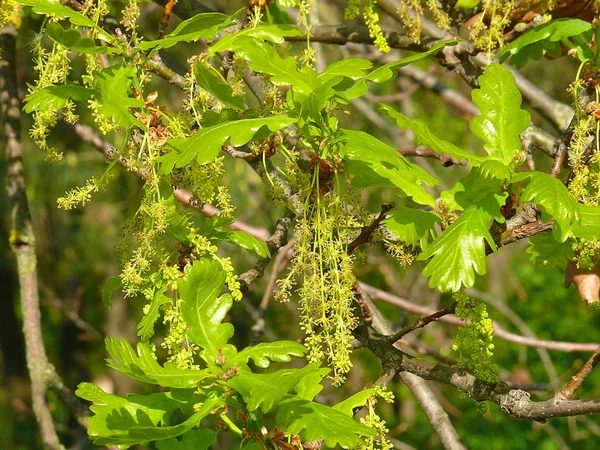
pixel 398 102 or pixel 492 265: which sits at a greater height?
pixel 398 102

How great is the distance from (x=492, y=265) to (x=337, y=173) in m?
7.60

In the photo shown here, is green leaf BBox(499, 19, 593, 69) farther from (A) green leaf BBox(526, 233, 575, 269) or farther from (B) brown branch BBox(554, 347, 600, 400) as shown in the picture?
(B) brown branch BBox(554, 347, 600, 400)

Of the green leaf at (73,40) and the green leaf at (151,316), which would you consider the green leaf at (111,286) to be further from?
the green leaf at (73,40)

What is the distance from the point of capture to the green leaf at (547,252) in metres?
1.65

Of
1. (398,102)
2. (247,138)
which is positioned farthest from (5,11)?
(398,102)

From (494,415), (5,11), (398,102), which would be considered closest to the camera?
(5,11)

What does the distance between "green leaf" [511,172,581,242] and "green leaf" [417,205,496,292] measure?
99 mm

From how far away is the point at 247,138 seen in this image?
4.16 ft

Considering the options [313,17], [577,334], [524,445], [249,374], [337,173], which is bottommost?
[524,445]

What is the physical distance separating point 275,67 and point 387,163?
255 millimetres

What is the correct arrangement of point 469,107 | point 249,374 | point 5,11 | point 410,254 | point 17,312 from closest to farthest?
point 249,374, point 410,254, point 5,11, point 469,107, point 17,312

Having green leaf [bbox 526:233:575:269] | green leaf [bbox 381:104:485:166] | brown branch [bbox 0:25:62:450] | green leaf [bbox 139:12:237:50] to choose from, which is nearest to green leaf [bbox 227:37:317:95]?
green leaf [bbox 139:12:237:50]

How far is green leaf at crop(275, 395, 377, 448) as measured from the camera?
115cm

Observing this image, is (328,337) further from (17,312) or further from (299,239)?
(17,312)
